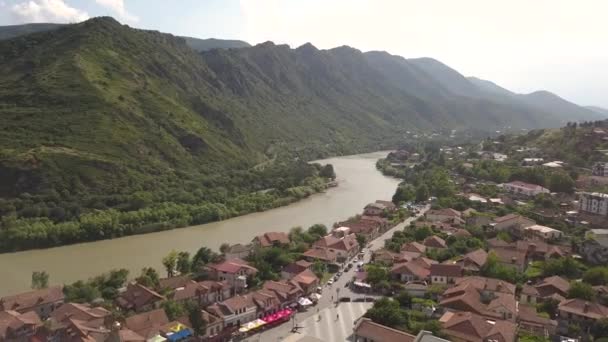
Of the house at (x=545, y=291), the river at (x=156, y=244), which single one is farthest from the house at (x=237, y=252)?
the house at (x=545, y=291)

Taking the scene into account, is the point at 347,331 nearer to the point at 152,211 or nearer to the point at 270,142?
the point at 152,211

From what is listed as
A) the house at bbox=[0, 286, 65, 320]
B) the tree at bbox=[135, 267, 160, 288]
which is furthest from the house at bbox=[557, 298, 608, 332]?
the house at bbox=[0, 286, 65, 320]

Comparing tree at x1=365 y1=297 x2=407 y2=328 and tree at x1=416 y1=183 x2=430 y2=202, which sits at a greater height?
tree at x1=416 y1=183 x2=430 y2=202

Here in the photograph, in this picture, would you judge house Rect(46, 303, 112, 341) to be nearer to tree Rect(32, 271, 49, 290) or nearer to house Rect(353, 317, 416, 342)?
tree Rect(32, 271, 49, 290)

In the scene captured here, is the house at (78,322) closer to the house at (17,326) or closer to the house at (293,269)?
the house at (17,326)

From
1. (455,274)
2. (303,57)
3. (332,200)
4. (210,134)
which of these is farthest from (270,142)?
(303,57)

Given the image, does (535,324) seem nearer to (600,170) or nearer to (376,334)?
(376,334)
